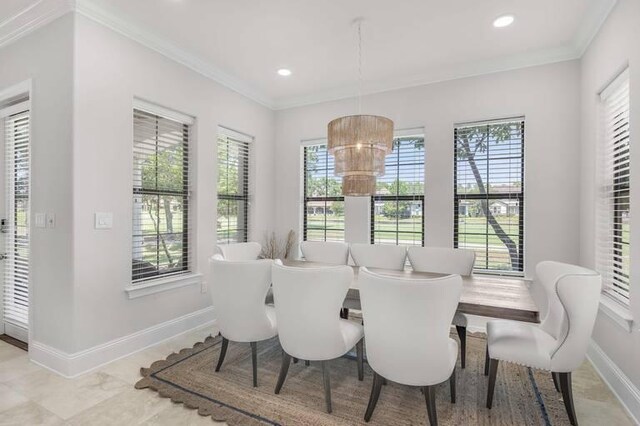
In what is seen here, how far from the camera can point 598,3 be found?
8.37ft

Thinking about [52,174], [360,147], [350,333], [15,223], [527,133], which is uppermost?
[527,133]

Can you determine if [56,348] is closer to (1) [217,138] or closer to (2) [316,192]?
(1) [217,138]

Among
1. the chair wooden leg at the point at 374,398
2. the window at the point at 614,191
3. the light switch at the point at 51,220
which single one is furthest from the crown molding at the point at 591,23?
the light switch at the point at 51,220

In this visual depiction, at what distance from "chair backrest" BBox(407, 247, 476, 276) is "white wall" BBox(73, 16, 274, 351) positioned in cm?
229

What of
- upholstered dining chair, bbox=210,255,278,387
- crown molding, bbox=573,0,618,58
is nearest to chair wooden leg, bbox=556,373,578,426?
upholstered dining chair, bbox=210,255,278,387

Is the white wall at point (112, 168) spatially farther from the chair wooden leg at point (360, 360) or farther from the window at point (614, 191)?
the window at point (614, 191)

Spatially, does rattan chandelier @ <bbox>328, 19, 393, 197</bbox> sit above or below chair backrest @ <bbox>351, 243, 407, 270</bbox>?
above

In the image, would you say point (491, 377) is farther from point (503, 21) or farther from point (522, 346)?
point (503, 21)

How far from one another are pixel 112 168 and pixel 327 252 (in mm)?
2164

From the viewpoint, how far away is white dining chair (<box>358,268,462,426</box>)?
1696mm

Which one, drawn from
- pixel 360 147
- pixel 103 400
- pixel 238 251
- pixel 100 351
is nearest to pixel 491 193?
pixel 360 147

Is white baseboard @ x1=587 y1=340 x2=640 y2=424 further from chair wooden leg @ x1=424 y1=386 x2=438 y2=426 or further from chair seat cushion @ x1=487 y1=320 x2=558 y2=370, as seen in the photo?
chair wooden leg @ x1=424 y1=386 x2=438 y2=426

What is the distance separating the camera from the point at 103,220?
2734mm

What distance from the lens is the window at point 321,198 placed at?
15.1 ft
